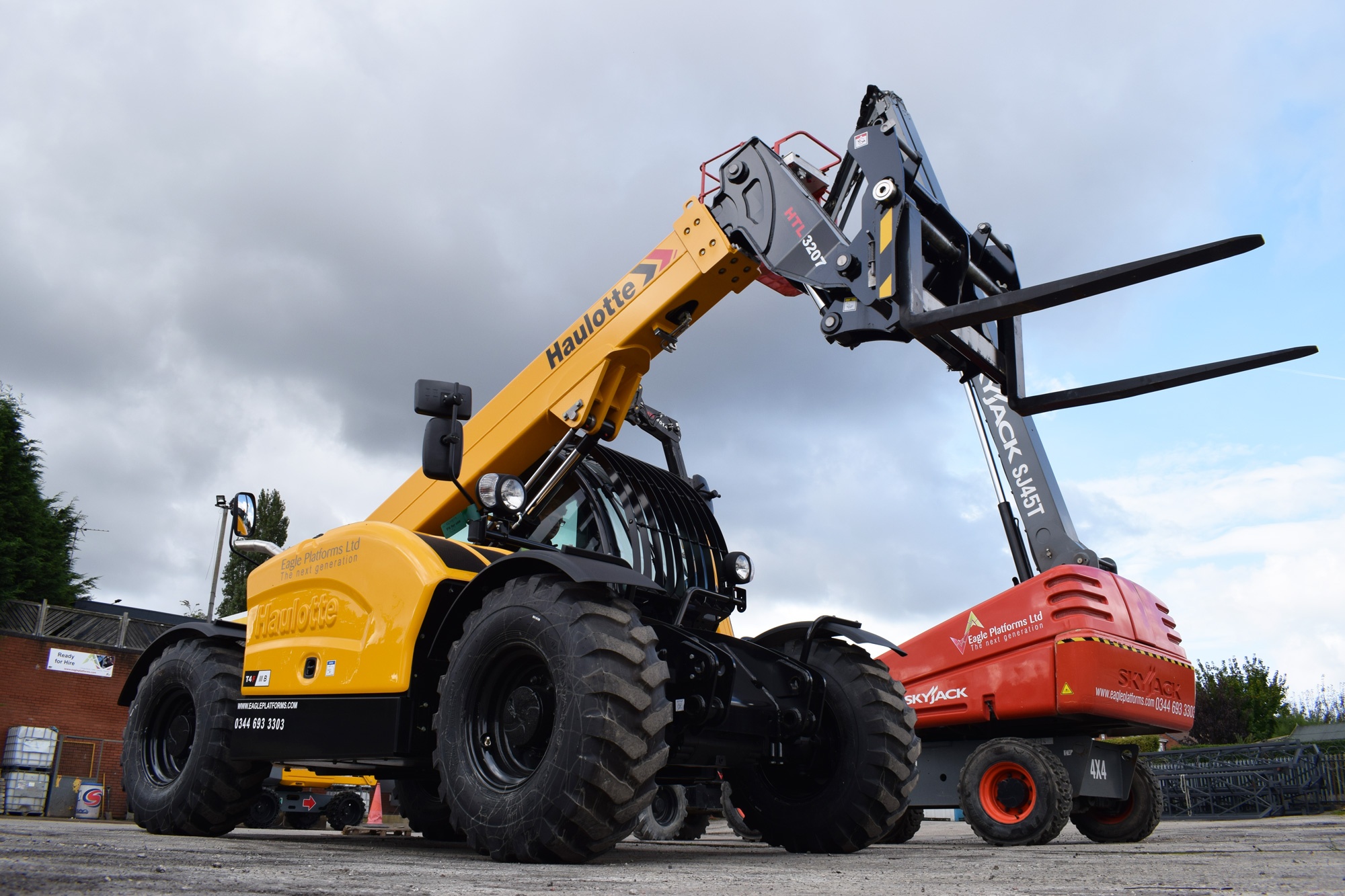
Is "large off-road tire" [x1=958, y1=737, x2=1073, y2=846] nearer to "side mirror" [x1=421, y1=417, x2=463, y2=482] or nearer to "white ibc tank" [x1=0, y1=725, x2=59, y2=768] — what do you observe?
"side mirror" [x1=421, y1=417, x2=463, y2=482]

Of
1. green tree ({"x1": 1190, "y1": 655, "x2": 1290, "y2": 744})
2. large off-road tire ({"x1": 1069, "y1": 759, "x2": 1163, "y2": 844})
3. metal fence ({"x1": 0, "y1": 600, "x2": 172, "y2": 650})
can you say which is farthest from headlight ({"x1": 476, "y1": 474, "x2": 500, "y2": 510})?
green tree ({"x1": 1190, "y1": 655, "x2": 1290, "y2": 744})

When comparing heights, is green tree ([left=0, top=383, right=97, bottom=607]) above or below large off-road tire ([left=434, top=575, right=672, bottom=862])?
above

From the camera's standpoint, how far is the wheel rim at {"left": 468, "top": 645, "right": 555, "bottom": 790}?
4613 millimetres

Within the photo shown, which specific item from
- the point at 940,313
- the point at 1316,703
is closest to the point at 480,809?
the point at 940,313

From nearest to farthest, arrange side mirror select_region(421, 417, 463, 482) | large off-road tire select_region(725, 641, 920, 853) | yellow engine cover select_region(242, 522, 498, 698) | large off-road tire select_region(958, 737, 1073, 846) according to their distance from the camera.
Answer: yellow engine cover select_region(242, 522, 498, 698) < large off-road tire select_region(725, 641, 920, 853) < side mirror select_region(421, 417, 463, 482) < large off-road tire select_region(958, 737, 1073, 846)

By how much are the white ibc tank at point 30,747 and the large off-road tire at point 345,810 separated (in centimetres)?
1135

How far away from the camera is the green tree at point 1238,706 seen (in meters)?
36.8

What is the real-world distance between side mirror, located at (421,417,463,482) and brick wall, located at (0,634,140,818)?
71.3 ft

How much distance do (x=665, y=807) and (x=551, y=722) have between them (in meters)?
5.96

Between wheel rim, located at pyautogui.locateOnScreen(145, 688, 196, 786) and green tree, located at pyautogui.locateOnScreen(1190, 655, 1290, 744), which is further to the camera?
green tree, located at pyautogui.locateOnScreen(1190, 655, 1290, 744)

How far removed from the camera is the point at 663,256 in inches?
268

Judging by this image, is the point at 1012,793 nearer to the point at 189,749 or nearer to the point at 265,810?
the point at 189,749

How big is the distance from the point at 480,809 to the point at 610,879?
1.26 metres

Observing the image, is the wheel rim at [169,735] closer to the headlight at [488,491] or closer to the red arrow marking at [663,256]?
the headlight at [488,491]
